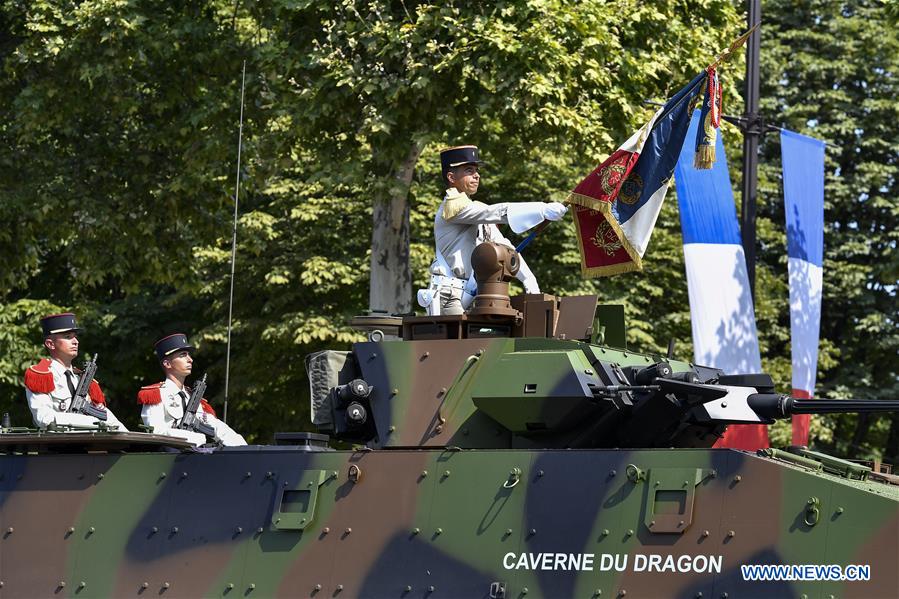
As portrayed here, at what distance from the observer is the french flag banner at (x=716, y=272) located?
17672 millimetres

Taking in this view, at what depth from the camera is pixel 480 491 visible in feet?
30.7

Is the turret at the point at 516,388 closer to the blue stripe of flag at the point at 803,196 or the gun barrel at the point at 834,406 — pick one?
the gun barrel at the point at 834,406

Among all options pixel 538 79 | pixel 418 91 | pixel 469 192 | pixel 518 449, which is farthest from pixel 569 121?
pixel 518 449

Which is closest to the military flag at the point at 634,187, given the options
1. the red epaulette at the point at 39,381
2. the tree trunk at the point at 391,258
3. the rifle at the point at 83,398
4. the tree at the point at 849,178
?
the rifle at the point at 83,398

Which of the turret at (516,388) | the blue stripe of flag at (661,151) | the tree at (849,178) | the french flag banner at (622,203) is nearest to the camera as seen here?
the turret at (516,388)

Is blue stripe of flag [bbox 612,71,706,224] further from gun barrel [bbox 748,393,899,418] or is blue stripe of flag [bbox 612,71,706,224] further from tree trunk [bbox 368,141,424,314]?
tree trunk [bbox 368,141,424,314]

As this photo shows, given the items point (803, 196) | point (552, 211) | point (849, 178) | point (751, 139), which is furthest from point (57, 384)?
point (849, 178)

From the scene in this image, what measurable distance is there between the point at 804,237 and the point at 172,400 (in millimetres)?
9446

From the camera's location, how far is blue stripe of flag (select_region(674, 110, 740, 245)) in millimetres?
17922

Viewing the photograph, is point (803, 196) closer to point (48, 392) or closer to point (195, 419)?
point (195, 419)

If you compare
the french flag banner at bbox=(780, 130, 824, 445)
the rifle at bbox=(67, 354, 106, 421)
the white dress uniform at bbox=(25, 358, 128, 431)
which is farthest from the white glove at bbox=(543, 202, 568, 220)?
the french flag banner at bbox=(780, 130, 824, 445)

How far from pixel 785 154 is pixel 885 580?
10893mm

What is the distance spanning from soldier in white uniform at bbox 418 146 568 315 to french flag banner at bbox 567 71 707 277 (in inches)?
69.2

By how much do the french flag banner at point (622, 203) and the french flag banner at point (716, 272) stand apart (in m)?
4.08
